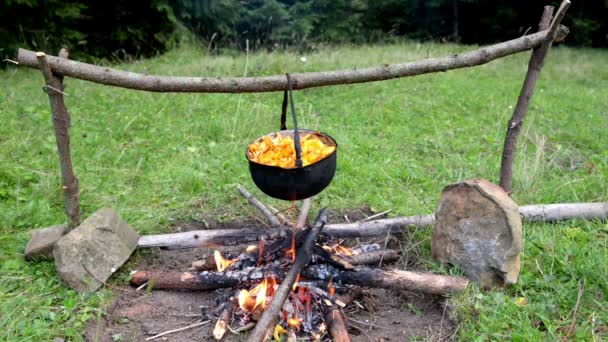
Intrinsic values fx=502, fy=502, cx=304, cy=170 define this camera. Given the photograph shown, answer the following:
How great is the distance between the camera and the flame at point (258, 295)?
3.13m

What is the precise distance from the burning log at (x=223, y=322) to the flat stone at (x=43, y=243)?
54.8 inches

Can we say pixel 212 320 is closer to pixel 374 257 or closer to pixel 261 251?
pixel 261 251

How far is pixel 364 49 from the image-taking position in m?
12.7

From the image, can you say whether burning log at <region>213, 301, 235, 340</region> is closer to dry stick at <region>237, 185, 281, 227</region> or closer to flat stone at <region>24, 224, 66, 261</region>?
dry stick at <region>237, 185, 281, 227</region>

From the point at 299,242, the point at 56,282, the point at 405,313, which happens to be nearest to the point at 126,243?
the point at 56,282

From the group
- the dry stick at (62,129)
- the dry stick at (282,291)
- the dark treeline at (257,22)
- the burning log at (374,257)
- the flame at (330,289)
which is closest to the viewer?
the dry stick at (282,291)

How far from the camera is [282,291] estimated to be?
3.03 meters

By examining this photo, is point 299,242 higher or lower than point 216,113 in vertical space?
higher

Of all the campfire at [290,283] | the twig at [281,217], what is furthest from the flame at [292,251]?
the twig at [281,217]

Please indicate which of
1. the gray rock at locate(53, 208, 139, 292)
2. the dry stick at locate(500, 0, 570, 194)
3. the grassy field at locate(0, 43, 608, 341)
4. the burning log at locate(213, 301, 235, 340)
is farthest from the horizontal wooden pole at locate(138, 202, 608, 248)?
the burning log at locate(213, 301, 235, 340)

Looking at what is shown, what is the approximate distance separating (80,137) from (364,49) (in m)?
8.29

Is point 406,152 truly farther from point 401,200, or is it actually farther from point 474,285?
point 474,285

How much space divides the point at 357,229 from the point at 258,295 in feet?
3.64

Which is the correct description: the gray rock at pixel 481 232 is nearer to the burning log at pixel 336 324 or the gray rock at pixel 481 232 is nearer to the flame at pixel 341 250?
the flame at pixel 341 250
